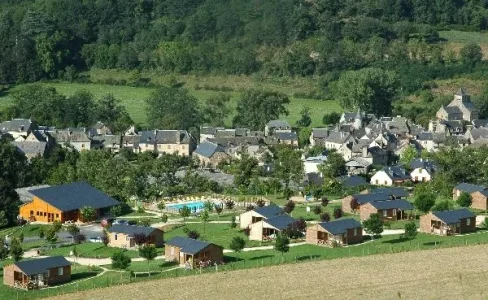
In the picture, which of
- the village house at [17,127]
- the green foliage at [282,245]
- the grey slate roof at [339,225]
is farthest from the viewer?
the village house at [17,127]

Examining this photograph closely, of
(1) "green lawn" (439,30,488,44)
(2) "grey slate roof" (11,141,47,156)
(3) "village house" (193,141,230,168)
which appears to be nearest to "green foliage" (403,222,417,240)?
(3) "village house" (193,141,230,168)

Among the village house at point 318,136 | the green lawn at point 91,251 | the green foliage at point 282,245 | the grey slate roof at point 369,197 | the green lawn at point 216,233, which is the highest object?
the village house at point 318,136

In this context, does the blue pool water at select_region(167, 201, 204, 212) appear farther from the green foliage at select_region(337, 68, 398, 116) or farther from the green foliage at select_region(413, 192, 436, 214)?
the green foliage at select_region(337, 68, 398, 116)

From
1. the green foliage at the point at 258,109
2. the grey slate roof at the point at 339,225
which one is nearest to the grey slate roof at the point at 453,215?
the grey slate roof at the point at 339,225

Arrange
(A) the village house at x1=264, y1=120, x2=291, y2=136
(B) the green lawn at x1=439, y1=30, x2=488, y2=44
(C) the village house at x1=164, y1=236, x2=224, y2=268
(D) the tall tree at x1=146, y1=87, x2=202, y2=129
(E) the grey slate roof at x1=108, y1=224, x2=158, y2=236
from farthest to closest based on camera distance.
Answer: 1. (B) the green lawn at x1=439, y1=30, x2=488, y2=44
2. (D) the tall tree at x1=146, y1=87, x2=202, y2=129
3. (A) the village house at x1=264, y1=120, x2=291, y2=136
4. (E) the grey slate roof at x1=108, y1=224, x2=158, y2=236
5. (C) the village house at x1=164, y1=236, x2=224, y2=268

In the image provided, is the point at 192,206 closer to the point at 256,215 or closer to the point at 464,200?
the point at 256,215

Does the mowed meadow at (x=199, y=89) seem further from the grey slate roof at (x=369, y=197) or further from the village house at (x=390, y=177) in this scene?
the grey slate roof at (x=369, y=197)
